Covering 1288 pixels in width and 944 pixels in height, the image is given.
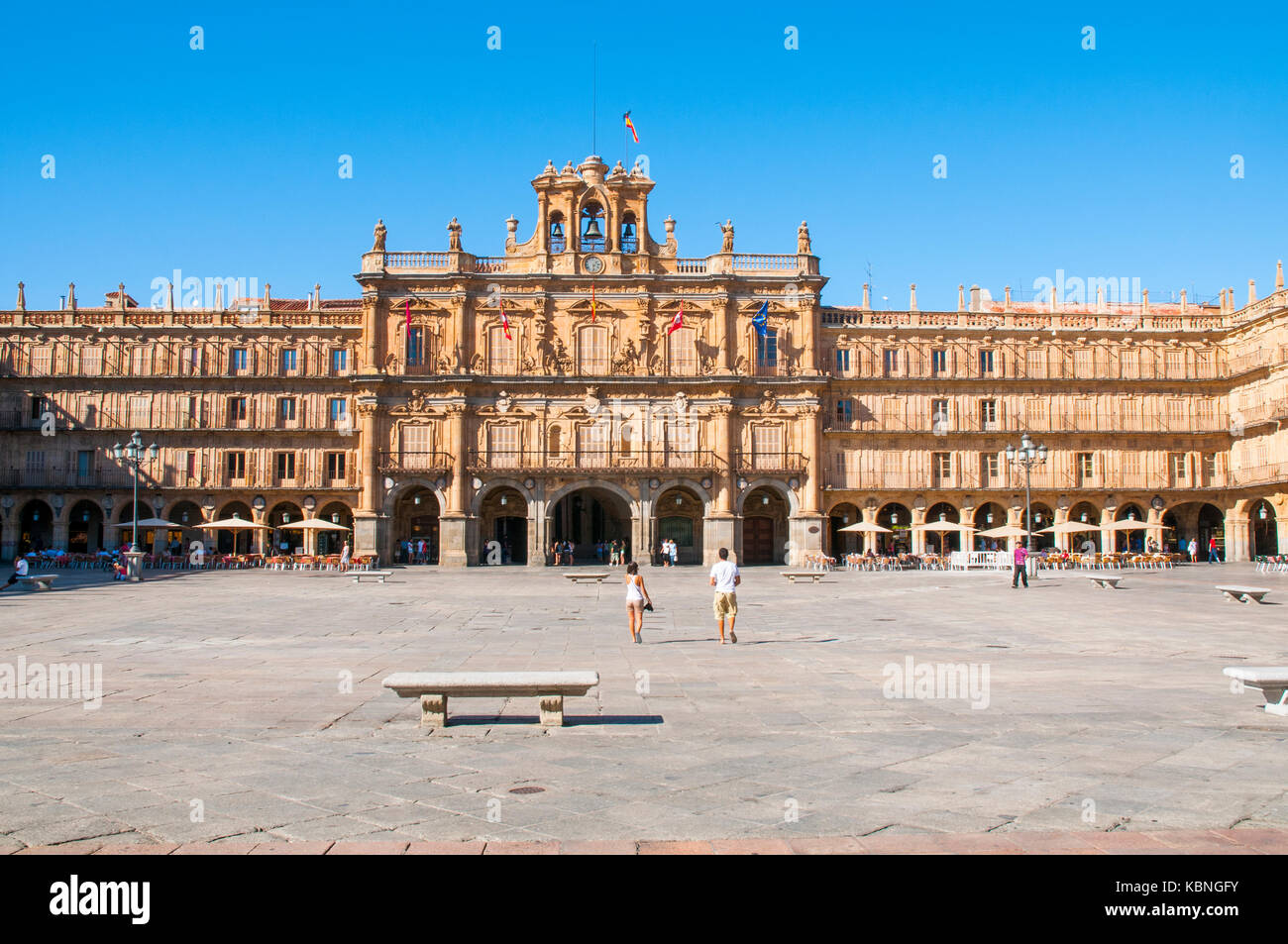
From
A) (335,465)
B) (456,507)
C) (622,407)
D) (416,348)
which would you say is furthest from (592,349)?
(335,465)

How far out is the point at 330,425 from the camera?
53.1m

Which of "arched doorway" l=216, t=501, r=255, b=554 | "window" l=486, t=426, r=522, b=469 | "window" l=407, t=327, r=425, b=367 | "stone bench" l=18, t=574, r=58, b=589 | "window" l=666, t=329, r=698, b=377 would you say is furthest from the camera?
"arched doorway" l=216, t=501, r=255, b=554

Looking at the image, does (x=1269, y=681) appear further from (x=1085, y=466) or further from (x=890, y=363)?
(x=1085, y=466)

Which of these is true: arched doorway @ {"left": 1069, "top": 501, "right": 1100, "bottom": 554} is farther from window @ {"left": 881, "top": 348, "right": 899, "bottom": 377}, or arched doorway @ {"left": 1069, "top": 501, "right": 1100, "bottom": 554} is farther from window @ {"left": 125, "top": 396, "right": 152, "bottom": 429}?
window @ {"left": 125, "top": 396, "right": 152, "bottom": 429}

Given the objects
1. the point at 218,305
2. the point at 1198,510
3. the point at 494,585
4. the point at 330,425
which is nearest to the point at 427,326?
the point at 330,425

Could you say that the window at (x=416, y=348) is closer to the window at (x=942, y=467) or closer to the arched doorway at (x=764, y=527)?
the arched doorway at (x=764, y=527)

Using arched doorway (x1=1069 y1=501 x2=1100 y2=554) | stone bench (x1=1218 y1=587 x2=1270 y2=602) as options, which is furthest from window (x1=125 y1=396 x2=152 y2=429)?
stone bench (x1=1218 y1=587 x2=1270 y2=602)

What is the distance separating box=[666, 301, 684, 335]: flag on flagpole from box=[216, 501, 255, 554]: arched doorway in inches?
929

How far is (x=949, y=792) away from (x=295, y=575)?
119 ft

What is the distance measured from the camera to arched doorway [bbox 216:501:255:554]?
52875 mm

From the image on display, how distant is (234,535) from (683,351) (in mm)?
24914

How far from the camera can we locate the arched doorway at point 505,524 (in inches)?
2063

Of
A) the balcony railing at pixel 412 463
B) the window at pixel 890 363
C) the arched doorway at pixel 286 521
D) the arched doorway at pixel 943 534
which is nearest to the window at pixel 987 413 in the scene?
the arched doorway at pixel 943 534
